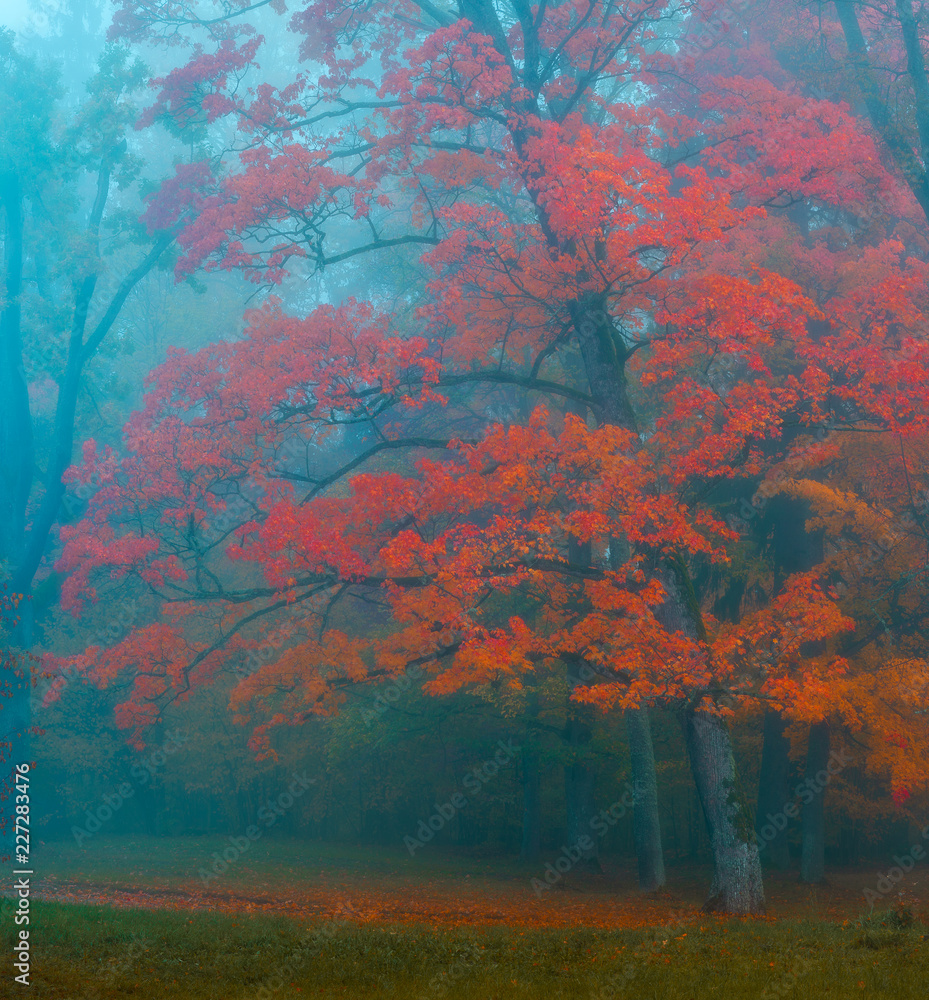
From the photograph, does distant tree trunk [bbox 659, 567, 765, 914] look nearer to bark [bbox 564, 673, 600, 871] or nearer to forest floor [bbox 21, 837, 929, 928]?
forest floor [bbox 21, 837, 929, 928]

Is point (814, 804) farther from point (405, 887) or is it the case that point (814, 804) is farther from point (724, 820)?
point (405, 887)

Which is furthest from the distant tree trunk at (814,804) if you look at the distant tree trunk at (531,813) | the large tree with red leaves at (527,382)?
the distant tree trunk at (531,813)

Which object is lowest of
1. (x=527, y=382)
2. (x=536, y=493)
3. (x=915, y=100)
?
(x=536, y=493)

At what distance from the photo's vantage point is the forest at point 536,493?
10.9 m

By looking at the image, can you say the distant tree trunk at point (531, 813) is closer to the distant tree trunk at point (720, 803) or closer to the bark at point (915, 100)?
the distant tree trunk at point (720, 803)

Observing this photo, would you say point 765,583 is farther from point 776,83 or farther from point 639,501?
point 776,83

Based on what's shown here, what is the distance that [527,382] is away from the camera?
14922 mm

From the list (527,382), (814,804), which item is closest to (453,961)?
(527,382)

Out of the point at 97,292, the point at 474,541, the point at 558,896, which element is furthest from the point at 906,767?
the point at 97,292

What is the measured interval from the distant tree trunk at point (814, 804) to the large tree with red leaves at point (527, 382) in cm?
274

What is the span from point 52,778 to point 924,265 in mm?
31223

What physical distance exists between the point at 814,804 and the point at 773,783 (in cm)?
107

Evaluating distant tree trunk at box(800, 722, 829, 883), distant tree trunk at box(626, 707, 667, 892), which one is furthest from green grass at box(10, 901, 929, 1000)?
distant tree trunk at box(800, 722, 829, 883)

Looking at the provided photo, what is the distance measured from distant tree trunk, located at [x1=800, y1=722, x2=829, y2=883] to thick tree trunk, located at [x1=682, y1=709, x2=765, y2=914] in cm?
631
